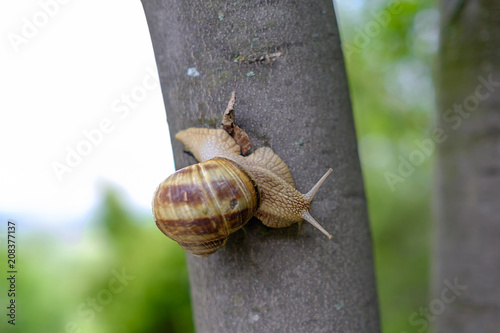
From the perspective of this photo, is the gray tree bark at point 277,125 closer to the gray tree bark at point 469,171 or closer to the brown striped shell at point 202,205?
the brown striped shell at point 202,205

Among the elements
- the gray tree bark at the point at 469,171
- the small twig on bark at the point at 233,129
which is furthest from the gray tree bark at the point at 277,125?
the gray tree bark at the point at 469,171

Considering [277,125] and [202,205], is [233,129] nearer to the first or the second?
[277,125]

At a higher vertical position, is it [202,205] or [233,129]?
[233,129]

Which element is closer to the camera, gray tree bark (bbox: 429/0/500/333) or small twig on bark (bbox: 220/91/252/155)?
small twig on bark (bbox: 220/91/252/155)

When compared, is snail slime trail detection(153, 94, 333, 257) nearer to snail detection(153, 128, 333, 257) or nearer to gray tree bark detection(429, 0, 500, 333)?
snail detection(153, 128, 333, 257)

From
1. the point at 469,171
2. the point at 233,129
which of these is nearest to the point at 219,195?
the point at 233,129

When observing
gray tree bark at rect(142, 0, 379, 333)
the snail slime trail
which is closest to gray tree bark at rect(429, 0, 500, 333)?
gray tree bark at rect(142, 0, 379, 333)
